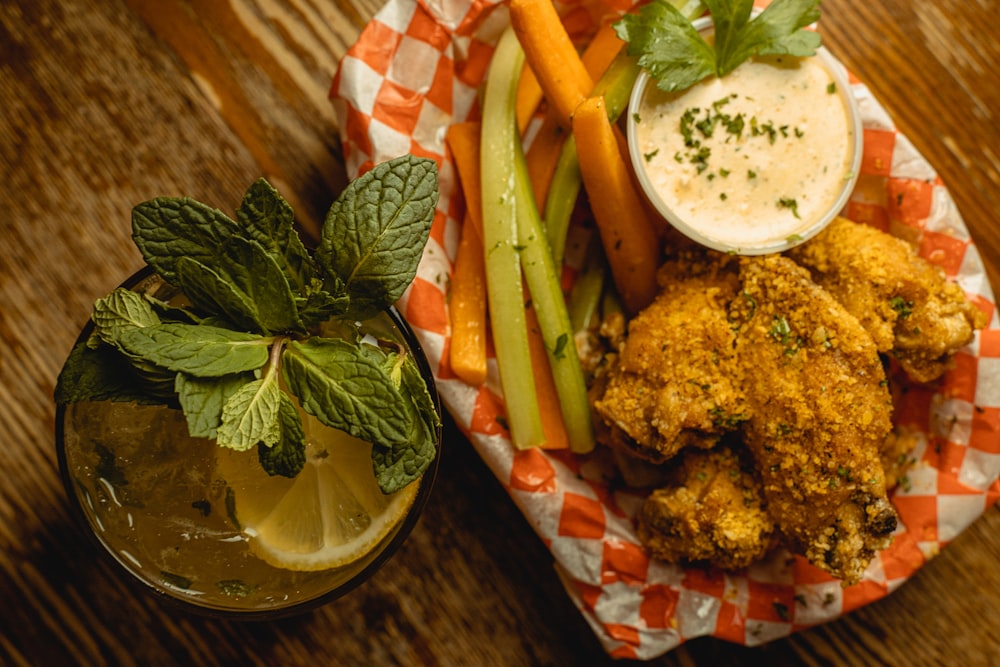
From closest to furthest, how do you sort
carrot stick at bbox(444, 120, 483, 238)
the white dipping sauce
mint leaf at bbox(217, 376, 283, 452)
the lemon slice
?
mint leaf at bbox(217, 376, 283, 452), the lemon slice, the white dipping sauce, carrot stick at bbox(444, 120, 483, 238)

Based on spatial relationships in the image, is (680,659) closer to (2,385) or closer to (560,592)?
(560,592)

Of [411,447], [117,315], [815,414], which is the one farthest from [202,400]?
[815,414]

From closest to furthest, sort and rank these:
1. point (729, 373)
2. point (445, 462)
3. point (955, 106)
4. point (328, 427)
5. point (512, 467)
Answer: point (328, 427), point (729, 373), point (512, 467), point (445, 462), point (955, 106)

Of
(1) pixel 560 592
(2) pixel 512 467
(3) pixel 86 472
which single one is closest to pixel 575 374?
(2) pixel 512 467

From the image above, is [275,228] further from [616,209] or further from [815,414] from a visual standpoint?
[815,414]

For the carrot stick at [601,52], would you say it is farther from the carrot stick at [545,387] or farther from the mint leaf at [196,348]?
the mint leaf at [196,348]

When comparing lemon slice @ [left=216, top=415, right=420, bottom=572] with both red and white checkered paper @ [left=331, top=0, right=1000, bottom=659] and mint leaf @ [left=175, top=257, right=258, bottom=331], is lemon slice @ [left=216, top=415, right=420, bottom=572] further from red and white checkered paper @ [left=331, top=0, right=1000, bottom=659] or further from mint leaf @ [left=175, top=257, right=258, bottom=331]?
red and white checkered paper @ [left=331, top=0, right=1000, bottom=659]

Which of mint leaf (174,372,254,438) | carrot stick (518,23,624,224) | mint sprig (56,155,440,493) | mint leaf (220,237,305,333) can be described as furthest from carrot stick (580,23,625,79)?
mint leaf (174,372,254,438)

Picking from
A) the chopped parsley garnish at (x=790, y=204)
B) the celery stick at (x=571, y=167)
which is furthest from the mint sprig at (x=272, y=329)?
the chopped parsley garnish at (x=790, y=204)
